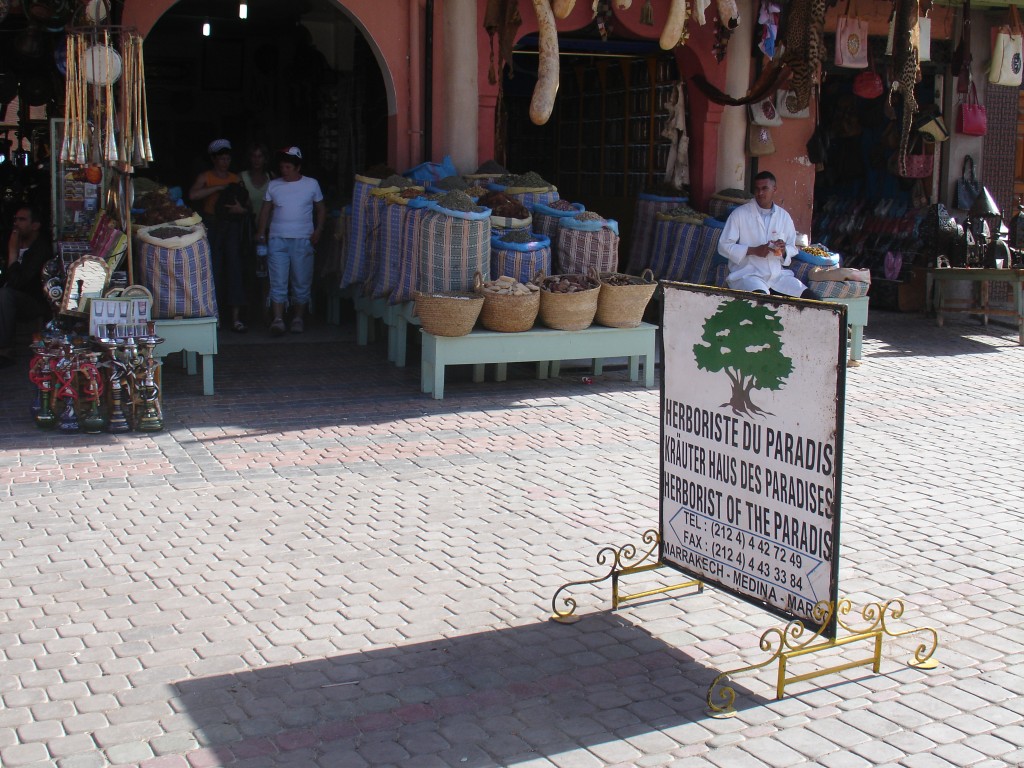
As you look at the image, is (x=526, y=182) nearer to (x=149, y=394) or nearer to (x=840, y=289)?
(x=840, y=289)

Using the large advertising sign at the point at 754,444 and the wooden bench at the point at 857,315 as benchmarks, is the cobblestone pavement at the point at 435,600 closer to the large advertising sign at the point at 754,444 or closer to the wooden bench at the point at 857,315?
the large advertising sign at the point at 754,444

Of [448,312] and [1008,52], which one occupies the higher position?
[1008,52]

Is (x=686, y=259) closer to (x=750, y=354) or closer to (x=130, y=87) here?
(x=130, y=87)

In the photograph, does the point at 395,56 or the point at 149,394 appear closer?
the point at 149,394

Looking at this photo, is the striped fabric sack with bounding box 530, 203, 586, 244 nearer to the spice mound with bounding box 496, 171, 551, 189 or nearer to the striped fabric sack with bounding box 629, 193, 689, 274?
the spice mound with bounding box 496, 171, 551, 189

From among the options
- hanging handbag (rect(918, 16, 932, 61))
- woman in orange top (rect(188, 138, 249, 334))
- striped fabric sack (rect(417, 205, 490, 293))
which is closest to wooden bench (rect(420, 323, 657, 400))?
striped fabric sack (rect(417, 205, 490, 293))

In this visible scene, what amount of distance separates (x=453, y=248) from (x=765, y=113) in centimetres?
494

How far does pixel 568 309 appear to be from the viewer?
8.87m

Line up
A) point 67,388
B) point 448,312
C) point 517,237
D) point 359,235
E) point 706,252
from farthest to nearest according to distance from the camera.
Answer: point 706,252 → point 359,235 → point 517,237 → point 448,312 → point 67,388

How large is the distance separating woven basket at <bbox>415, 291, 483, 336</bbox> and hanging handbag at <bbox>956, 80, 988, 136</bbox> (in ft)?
25.7

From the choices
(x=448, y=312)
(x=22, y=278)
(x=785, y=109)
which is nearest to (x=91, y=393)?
(x=448, y=312)

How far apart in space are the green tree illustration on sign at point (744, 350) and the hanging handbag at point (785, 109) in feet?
28.0

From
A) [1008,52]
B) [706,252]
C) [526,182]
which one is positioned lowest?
[706,252]

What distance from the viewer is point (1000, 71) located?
1330cm
